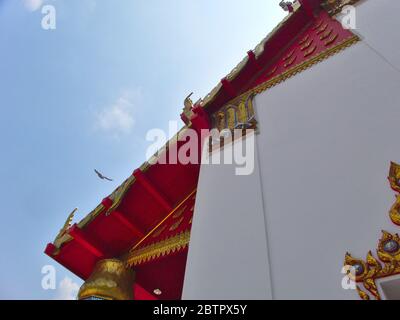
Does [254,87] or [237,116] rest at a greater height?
[254,87]

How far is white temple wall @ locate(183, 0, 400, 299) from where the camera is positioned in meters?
1.54

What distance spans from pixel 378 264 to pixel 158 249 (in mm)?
1898

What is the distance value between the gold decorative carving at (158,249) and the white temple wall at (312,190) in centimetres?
52

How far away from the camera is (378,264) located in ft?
4.52

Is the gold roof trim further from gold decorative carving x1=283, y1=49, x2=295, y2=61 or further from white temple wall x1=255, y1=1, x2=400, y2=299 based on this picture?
white temple wall x1=255, y1=1, x2=400, y2=299

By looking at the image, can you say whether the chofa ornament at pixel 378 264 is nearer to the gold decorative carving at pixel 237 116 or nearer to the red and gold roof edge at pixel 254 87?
the gold decorative carving at pixel 237 116

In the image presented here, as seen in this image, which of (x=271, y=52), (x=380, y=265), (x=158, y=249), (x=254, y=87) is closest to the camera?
(x=380, y=265)

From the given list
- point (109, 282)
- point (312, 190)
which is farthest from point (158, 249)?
point (312, 190)

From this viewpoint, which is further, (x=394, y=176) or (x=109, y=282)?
(x=109, y=282)

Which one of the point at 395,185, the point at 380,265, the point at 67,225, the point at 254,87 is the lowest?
the point at 380,265

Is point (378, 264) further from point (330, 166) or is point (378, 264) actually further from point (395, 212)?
point (330, 166)

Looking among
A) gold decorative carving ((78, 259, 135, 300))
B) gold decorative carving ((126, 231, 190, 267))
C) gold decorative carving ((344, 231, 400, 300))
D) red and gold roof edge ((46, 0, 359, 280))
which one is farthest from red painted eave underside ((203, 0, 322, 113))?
gold decorative carving ((344, 231, 400, 300))

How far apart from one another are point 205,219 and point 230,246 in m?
0.34
